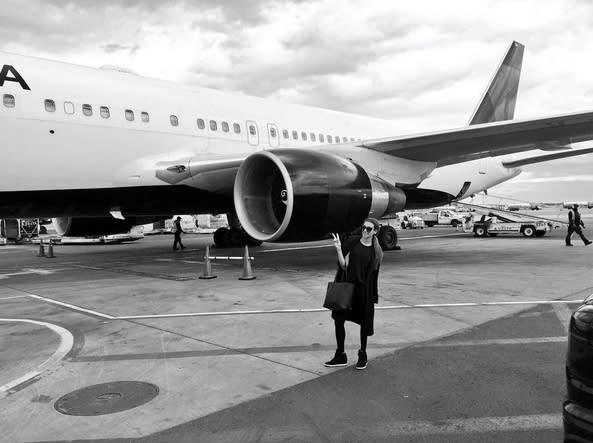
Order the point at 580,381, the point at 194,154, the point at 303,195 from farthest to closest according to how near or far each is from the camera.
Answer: the point at 194,154 → the point at 303,195 → the point at 580,381

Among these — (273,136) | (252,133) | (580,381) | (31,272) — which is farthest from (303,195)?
(31,272)

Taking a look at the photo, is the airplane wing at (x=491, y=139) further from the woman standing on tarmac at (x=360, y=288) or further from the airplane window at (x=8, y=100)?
the airplane window at (x=8, y=100)

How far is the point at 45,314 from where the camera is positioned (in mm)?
6469

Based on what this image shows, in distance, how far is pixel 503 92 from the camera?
16.9 meters

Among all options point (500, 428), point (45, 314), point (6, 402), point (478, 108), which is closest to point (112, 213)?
point (45, 314)

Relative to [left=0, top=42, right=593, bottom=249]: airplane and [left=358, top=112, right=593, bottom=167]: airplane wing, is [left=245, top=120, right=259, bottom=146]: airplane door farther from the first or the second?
[left=358, top=112, right=593, bottom=167]: airplane wing

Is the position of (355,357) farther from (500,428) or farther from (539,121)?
(539,121)

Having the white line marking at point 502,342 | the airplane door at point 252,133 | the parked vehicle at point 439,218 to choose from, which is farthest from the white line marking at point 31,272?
the parked vehicle at point 439,218

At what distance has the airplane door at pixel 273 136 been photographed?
13.0 m

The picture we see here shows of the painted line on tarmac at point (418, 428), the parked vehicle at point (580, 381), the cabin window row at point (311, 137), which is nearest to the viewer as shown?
the parked vehicle at point (580, 381)

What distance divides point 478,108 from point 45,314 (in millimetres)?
14197

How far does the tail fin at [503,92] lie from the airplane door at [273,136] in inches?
274

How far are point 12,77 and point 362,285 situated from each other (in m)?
7.79

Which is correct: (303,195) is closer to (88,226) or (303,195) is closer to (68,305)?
(68,305)
